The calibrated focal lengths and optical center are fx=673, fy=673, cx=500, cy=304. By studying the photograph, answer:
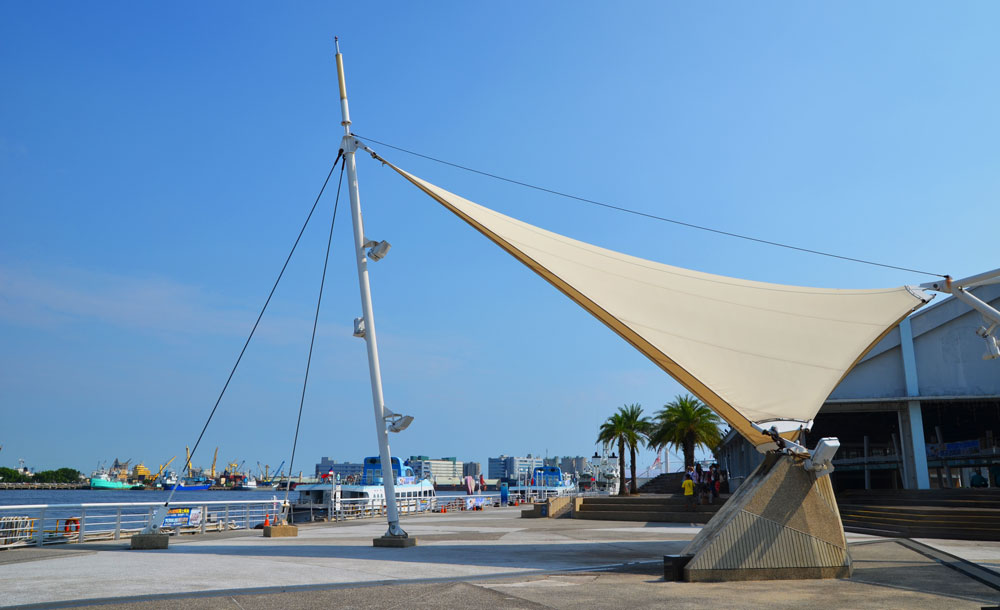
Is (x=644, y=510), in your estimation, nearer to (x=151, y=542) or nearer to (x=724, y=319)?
(x=724, y=319)

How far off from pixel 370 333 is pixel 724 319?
6.31 m

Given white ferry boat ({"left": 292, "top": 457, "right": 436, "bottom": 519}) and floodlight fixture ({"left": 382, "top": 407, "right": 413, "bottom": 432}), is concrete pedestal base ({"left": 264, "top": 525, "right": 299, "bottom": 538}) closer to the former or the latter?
floodlight fixture ({"left": 382, "top": 407, "right": 413, "bottom": 432})

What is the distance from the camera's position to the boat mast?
469 inches

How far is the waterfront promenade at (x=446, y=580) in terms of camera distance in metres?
6.02

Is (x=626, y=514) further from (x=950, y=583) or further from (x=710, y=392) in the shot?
(x=950, y=583)

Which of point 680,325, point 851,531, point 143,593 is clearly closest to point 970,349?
point 851,531

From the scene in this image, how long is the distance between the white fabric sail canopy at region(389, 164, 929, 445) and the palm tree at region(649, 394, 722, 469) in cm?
2535

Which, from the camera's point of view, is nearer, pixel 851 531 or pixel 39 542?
pixel 39 542

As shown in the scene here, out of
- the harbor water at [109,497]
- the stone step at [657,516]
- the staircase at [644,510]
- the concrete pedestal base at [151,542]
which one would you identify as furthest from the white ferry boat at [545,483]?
the harbor water at [109,497]

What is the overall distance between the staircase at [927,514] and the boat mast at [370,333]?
11977 mm

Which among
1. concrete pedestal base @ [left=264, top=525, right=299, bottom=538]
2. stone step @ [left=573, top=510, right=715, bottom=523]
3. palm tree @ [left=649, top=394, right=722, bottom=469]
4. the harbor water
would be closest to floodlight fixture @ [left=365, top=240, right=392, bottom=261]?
concrete pedestal base @ [left=264, top=525, right=299, bottom=538]

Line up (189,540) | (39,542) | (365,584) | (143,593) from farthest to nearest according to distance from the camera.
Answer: (189,540), (39,542), (365,584), (143,593)

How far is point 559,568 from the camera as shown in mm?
8695

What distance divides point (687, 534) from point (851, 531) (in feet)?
17.6
